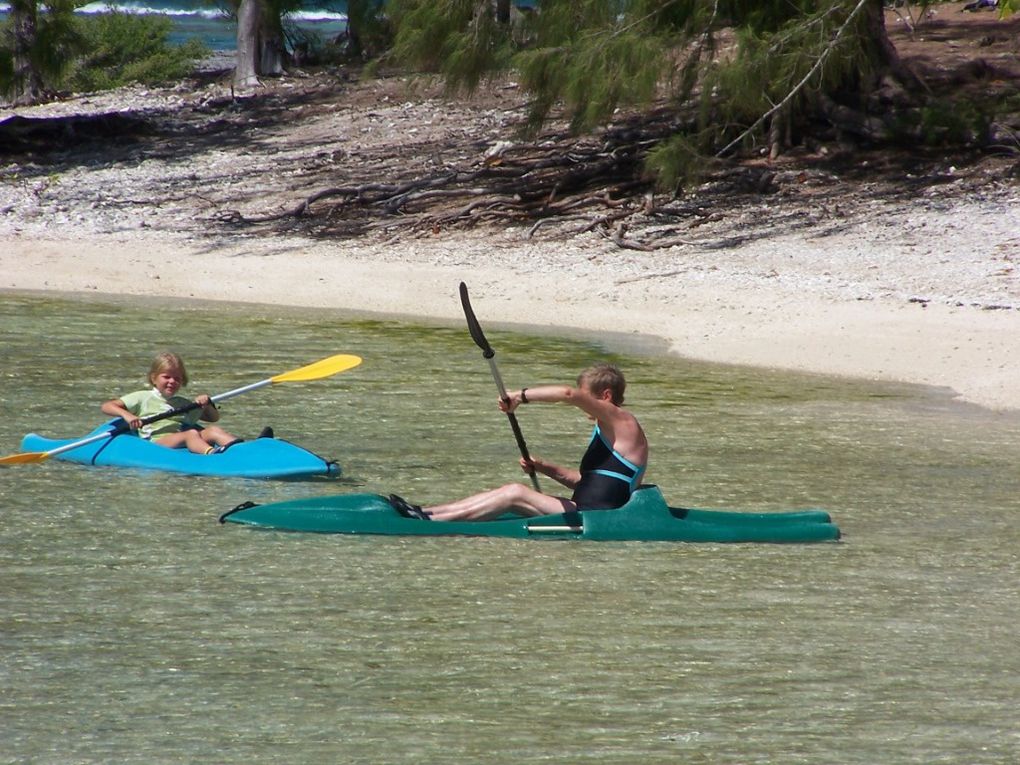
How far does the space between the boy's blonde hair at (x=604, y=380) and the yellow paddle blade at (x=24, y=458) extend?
3.34 m

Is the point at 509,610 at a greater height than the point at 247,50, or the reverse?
the point at 247,50

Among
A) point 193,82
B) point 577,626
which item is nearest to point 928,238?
point 577,626

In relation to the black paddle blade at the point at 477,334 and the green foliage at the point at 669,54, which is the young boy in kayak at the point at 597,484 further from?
the green foliage at the point at 669,54

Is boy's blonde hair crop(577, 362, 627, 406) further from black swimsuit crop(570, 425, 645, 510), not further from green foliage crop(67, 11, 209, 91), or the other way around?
green foliage crop(67, 11, 209, 91)

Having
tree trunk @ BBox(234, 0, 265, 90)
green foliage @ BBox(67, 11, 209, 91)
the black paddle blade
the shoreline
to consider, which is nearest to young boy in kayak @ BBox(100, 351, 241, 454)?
the black paddle blade

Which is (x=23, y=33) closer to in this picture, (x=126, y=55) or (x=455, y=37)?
(x=455, y=37)

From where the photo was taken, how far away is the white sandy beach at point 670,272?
44.3ft

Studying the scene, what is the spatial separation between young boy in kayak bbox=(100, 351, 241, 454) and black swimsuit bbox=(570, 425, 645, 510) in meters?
2.44

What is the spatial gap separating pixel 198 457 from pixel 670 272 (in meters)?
7.95

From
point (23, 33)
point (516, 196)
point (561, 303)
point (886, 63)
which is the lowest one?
point (561, 303)

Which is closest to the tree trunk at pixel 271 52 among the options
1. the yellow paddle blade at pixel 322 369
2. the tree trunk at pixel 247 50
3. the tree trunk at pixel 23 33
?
the tree trunk at pixel 247 50

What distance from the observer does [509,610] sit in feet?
21.7

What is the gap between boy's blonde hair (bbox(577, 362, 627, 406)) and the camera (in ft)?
24.8

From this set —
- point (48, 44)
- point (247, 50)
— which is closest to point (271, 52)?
point (247, 50)
